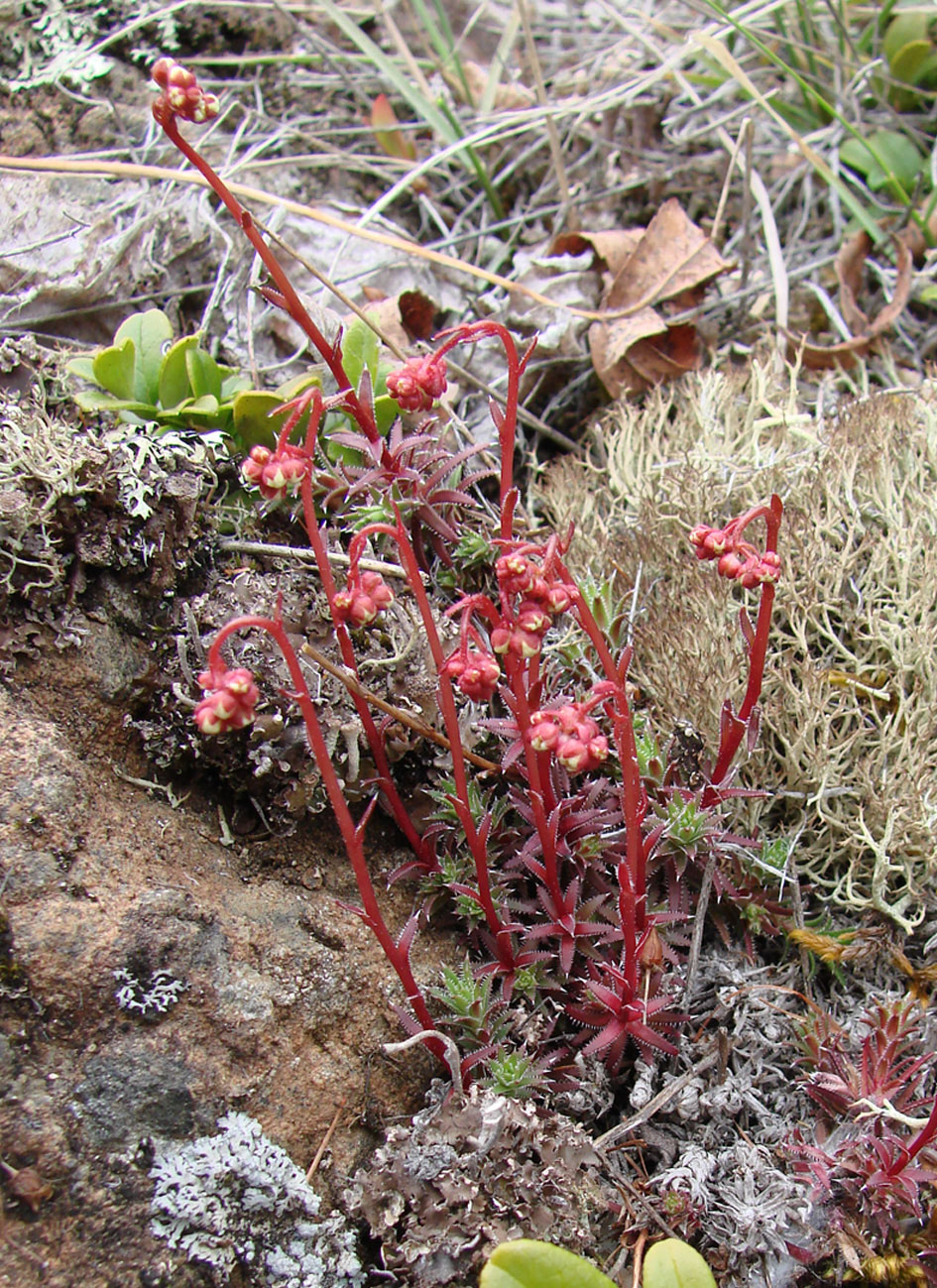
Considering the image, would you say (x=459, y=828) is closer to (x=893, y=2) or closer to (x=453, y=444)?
(x=453, y=444)

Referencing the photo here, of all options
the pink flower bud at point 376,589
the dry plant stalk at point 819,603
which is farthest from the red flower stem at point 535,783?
the dry plant stalk at point 819,603

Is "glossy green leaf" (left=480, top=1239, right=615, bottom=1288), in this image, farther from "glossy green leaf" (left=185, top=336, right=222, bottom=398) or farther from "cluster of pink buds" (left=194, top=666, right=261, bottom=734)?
"glossy green leaf" (left=185, top=336, right=222, bottom=398)

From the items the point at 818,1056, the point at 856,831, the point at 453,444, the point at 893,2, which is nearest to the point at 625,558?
the point at 453,444

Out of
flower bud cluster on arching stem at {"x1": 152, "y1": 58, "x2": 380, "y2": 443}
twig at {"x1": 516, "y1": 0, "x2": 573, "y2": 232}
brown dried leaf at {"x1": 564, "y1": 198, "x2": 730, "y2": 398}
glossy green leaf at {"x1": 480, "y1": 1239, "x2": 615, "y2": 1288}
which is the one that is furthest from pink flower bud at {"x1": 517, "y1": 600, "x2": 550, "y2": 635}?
twig at {"x1": 516, "y1": 0, "x2": 573, "y2": 232}

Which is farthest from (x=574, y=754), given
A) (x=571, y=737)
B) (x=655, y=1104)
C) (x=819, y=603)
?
(x=819, y=603)

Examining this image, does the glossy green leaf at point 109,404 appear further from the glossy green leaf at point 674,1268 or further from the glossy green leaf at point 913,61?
the glossy green leaf at point 913,61
